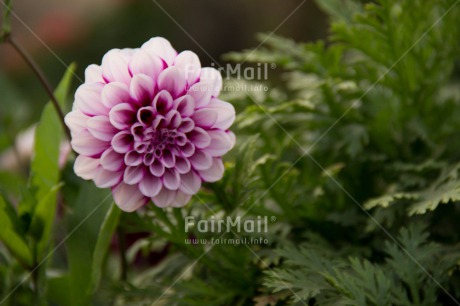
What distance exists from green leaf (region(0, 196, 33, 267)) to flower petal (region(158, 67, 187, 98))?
213mm

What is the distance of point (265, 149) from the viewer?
78 cm

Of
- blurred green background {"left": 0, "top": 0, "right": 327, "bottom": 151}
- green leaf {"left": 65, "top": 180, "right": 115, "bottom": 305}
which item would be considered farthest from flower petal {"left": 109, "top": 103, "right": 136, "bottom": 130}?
blurred green background {"left": 0, "top": 0, "right": 327, "bottom": 151}

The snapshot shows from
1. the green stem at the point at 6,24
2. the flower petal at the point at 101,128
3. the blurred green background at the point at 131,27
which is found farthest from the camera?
the blurred green background at the point at 131,27

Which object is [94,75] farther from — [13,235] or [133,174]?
[13,235]

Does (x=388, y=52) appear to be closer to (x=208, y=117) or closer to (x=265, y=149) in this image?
(x=265, y=149)

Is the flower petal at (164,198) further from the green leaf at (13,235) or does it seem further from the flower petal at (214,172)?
the green leaf at (13,235)

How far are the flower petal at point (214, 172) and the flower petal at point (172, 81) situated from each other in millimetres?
75

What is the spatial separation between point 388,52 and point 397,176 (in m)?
0.16

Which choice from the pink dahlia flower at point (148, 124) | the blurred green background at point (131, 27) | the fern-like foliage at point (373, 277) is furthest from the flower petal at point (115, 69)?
the blurred green background at point (131, 27)

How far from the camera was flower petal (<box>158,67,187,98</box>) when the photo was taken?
523 mm

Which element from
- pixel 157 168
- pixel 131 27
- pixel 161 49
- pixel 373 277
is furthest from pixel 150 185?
pixel 131 27

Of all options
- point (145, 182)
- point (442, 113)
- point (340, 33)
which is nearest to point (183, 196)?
point (145, 182)

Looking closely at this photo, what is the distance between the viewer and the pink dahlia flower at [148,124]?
0.52 m

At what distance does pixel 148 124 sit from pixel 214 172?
77 mm
